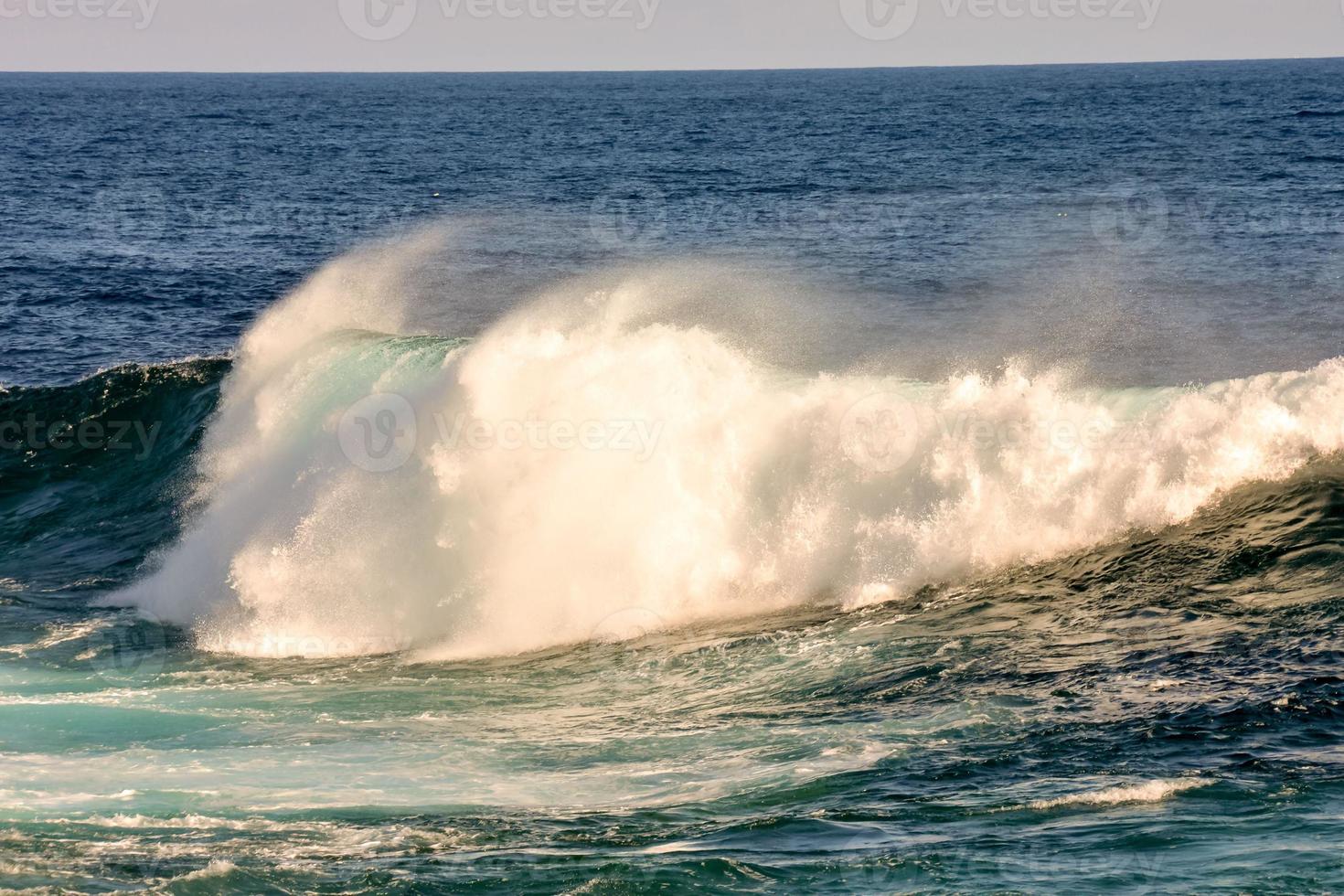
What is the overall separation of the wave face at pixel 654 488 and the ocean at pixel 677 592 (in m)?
0.05

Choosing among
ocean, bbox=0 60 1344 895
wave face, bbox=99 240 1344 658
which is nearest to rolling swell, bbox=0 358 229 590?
ocean, bbox=0 60 1344 895

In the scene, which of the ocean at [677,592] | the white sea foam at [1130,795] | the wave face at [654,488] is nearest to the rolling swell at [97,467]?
the ocean at [677,592]

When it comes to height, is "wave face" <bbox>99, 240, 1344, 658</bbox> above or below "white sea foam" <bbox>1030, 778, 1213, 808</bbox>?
above

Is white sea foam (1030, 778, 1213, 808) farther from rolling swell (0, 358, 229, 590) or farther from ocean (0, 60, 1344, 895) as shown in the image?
rolling swell (0, 358, 229, 590)

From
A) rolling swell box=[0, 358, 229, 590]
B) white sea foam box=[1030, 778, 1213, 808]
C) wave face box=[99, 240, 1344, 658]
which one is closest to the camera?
white sea foam box=[1030, 778, 1213, 808]

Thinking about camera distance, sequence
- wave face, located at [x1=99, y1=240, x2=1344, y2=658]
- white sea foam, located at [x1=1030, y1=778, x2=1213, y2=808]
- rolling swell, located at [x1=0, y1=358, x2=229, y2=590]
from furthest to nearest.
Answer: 1. rolling swell, located at [x1=0, y1=358, x2=229, y2=590]
2. wave face, located at [x1=99, y1=240, x2=1344, y2=658]
3. white sea foam, located at [x1=1030, y1=778, x2=1213, y2=808]

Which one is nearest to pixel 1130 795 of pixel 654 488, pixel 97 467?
pixel 654 488

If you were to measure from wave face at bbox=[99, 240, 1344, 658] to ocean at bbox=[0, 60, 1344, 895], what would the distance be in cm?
5

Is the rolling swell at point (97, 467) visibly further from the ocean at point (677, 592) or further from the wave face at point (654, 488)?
the wave face at point (654, 488)

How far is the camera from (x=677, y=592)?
15.7m

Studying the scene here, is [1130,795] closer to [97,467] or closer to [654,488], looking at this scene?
[654,488]

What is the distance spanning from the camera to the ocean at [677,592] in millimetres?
9023

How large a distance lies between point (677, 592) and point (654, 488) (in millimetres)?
1549

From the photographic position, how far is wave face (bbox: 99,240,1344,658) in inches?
603
